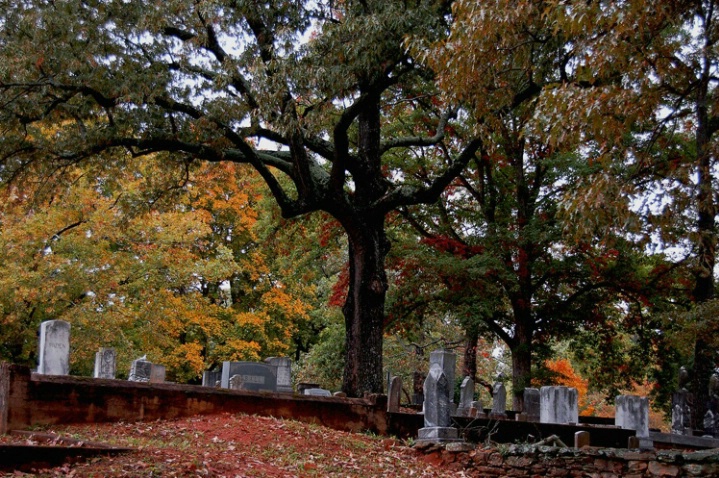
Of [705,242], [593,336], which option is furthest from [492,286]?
[705,242]

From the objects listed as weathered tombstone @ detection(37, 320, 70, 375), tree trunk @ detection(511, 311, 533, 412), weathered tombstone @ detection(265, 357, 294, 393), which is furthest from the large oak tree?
tree trunk @ detection(511, 311, 533, 412)

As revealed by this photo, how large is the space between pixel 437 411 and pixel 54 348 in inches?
264

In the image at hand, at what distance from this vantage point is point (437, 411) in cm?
1238

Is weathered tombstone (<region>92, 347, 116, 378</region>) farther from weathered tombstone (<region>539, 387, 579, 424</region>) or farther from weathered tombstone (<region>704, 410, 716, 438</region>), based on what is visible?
weathered tombstone (<region>704, 410, 716, 438</region>)

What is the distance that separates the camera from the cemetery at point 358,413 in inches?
407

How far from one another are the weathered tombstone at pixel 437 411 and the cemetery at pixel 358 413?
0.06ft

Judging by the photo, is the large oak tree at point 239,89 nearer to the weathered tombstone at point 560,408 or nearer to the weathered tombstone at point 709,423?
the weathered tombstone at point 560,408

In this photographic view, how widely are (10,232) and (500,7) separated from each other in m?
14.8

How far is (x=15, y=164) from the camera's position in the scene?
47.7ft

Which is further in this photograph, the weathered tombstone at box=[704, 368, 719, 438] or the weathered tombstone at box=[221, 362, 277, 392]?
the weathered tombstone at box=[704, 368, 719, 438]

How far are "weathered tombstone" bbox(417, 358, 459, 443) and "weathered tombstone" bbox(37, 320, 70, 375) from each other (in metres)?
6.24

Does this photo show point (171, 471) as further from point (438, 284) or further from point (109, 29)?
point (438, 284)

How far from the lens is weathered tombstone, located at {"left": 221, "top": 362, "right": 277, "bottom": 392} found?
14.7 metres

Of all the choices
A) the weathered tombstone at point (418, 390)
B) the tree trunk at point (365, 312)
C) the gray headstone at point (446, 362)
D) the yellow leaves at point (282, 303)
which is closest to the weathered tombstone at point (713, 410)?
the weathered tombstone at point (418, 390)
